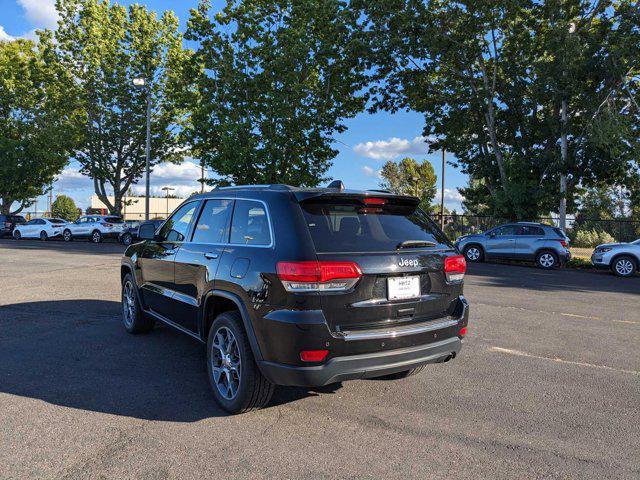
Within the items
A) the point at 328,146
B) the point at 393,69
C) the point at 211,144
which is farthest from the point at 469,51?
the point at 211,144

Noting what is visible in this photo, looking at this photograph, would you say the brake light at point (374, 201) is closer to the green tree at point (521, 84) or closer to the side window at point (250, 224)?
the side window at point (250, 224)

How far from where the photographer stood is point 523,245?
17.9 m

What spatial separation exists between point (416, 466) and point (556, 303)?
745 centimetres

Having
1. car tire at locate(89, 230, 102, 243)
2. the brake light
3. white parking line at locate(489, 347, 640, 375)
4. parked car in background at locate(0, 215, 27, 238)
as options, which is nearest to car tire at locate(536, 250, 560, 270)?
white parking line at locate(489, 347, 640, 375)

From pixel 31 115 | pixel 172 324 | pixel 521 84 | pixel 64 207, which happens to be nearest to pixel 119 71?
pixel 31 115

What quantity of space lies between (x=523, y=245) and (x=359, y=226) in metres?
16.0

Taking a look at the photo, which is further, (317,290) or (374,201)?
(374,201)

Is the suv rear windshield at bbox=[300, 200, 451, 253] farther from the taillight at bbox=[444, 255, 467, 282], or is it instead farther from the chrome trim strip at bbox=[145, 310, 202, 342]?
the chrome trim strip at bbox=[145, 310, 202, 342]

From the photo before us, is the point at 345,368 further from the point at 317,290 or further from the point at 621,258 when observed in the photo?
the point at 621,258

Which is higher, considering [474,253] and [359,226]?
[359,226]

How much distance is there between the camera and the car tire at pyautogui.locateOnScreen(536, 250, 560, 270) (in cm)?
1734

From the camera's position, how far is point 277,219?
3.55 meters

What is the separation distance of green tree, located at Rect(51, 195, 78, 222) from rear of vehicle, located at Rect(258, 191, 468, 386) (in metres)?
77.4

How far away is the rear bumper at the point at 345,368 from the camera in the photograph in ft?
10.6
